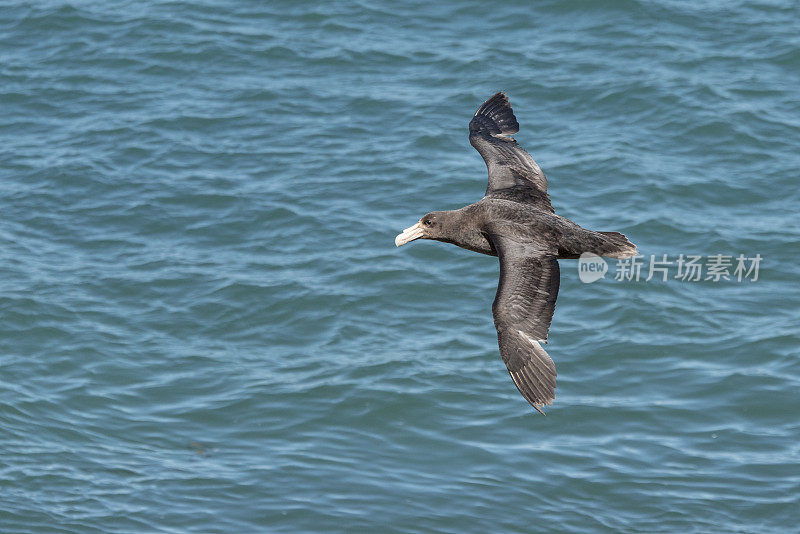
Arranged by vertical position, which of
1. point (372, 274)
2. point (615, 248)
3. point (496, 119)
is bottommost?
point (615, 248)

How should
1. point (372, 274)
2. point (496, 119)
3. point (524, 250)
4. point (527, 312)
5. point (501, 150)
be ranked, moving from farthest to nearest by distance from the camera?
point (372, 274)
point (496, 119)
point (501, 150)
point (524, 250)
point (527, 312)

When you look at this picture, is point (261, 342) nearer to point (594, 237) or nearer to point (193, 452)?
point (193, 452)

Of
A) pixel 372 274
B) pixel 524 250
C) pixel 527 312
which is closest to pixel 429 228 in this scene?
pixel 524 250

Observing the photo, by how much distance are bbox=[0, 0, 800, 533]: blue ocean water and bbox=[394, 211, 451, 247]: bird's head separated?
4270 mm

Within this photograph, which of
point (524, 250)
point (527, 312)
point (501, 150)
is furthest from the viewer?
point (501, 150)

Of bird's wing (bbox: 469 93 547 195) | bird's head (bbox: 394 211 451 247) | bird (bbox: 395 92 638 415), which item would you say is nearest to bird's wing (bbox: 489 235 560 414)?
bird (bbox: 395 92 638 415)

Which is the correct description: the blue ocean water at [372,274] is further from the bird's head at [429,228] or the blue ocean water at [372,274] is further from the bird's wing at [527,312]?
the bird's wing at [527,312]

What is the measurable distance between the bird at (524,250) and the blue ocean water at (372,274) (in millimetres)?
4345

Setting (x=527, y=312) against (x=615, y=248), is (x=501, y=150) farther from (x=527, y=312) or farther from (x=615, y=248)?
(x=527, y=312)

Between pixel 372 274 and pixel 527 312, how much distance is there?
8257 mm

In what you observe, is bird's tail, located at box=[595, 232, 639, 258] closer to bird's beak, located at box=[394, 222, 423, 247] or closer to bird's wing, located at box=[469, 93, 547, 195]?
bird's wing, located at box=[469, 93, 547, 195]

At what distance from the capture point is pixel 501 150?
1321 cm

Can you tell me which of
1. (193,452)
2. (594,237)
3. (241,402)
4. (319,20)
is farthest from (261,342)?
(319,20)

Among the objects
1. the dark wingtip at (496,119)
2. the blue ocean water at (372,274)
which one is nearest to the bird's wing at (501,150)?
the dark wingtip at (496,119)
